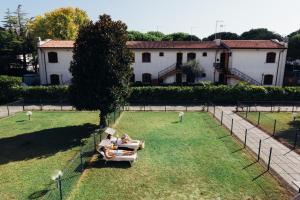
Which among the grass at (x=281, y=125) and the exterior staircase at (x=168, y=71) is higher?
the exterior staircase at (x=168, y=71)

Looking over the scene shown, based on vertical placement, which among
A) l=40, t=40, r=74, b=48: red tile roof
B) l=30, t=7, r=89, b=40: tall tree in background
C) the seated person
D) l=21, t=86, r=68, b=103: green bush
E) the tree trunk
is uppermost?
l=30, t=7, r=89, b=40: tall tree in background

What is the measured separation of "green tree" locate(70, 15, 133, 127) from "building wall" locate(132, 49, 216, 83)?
1935cm

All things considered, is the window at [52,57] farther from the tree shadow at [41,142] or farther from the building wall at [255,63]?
the building wall at [255,63]

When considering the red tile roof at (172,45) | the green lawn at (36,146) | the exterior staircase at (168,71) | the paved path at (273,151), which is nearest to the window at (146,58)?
the red tile roof at (172,45)

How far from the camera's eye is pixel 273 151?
16.8 m

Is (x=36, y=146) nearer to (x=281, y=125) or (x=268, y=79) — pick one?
(x=281, y=125)

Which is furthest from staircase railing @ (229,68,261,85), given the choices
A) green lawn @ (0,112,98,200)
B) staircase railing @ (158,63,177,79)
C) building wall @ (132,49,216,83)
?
green lawn @ (0,112,98,200)

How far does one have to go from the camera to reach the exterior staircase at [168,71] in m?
38.2

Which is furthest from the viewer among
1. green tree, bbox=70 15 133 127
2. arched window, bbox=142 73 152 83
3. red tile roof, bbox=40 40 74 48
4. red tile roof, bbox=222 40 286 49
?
arched window, bbox=142 73 152 83

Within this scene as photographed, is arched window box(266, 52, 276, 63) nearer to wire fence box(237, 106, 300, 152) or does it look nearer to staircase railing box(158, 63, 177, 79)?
wire fence box(237, 106, 300, 152)

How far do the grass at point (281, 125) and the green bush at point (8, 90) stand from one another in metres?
25.3

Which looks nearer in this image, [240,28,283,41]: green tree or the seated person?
the seated person

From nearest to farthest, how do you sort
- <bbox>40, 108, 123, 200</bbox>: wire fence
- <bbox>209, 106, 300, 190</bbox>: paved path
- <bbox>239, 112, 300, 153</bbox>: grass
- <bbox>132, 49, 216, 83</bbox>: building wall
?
<bbox>40, 108, 123, 200</bbox>: wire fence, <bbox>209, 106, 300, 190</bbox>: paved path, <bbox>239, 112, 300, 153</bbox>: grass, <bbox>132, 49, 216, 83</bbox>: building wall

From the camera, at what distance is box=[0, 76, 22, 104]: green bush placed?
30480 mm
